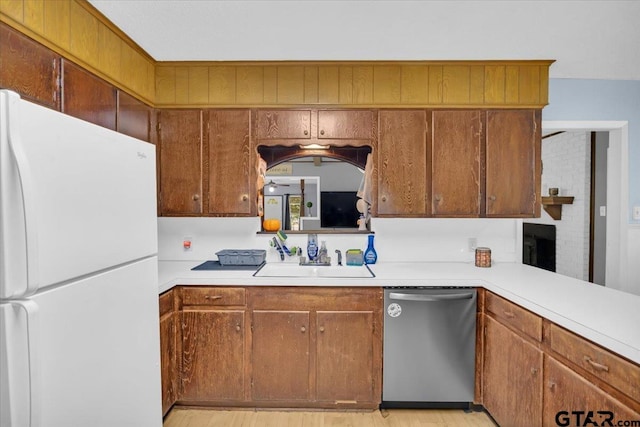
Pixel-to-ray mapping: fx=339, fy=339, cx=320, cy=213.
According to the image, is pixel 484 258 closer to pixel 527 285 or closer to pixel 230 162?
pixel 527 285

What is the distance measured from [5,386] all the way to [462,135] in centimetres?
256

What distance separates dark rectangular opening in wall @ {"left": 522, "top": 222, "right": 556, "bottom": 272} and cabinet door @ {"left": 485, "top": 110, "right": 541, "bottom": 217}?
2288 mm

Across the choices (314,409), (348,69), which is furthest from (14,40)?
(314,409)

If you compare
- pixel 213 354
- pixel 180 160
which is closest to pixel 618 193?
pixel 213 354

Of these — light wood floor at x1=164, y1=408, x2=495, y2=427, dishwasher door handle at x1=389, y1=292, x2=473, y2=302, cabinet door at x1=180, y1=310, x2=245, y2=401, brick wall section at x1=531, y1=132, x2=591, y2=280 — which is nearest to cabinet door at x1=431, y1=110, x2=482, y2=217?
dishwasher door handle at x1=389, y1=292, x2=473, y2=302

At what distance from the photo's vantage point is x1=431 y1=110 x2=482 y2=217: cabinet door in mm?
2400

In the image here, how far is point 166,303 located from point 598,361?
2.08 m

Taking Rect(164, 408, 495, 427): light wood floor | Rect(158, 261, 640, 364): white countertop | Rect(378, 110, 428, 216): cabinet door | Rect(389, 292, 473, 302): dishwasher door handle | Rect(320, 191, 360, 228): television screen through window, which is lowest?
Rect(164, 408, 495, 427): light wood floor

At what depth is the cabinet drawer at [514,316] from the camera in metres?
1.61

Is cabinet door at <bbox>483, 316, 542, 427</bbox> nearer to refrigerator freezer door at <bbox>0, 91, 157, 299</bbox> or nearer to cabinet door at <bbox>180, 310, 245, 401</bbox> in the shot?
cabinet door at <bbox>180, 310, 245, 401</bbox>

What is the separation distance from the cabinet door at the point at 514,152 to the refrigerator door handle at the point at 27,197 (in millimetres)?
2462

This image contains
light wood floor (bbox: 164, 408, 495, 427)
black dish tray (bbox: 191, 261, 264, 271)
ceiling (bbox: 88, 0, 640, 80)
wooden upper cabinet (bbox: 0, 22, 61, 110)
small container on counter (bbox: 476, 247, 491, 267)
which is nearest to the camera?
wooden upper cabinet (bbox: 0, 22, 61, 110)

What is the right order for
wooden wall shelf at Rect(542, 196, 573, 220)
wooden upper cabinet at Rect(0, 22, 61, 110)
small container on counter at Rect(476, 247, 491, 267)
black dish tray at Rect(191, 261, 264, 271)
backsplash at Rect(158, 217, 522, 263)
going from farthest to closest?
wooden wall shelf at Rect(542, 196, 573, 220), backsplash at Rect(158, 217, 522, 263), small container on counter at Rect(476, 247, 491, 267), black dish tray at Rect(191, 261, 264, 271), wooden upper cabinet at Rect(0, 22, 61, 110)

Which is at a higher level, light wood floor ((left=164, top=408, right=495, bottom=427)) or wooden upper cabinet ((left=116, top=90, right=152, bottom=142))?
wooden upper cabinet ((left=116, top=90, right=152, bottom=142))
